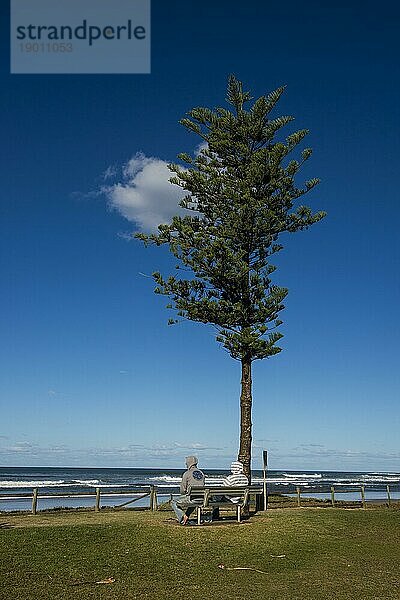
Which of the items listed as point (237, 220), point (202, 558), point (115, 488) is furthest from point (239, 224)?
point (115, 488)

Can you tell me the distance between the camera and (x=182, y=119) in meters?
22.3

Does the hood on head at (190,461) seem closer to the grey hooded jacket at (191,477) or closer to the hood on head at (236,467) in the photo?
the grey hooded jacket at (191,477)

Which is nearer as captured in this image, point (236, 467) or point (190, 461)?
point (190, 461)

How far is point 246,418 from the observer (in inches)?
780

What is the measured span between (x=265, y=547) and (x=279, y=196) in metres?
11.7

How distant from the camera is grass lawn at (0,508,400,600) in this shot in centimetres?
947

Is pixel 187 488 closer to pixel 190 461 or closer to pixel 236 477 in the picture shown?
pixel 190 461

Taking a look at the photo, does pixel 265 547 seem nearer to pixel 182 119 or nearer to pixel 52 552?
pixel 52 552

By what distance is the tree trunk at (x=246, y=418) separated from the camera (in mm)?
19562

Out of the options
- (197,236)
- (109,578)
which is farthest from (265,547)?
(197,236)

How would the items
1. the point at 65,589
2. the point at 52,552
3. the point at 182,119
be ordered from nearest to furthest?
the point at 65,589
the point at 52,552
the point at 182,119

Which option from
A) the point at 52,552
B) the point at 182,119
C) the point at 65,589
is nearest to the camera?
the point at 65,589

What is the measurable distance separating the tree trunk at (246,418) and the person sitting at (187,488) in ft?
12.4

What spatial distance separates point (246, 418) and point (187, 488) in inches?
191
